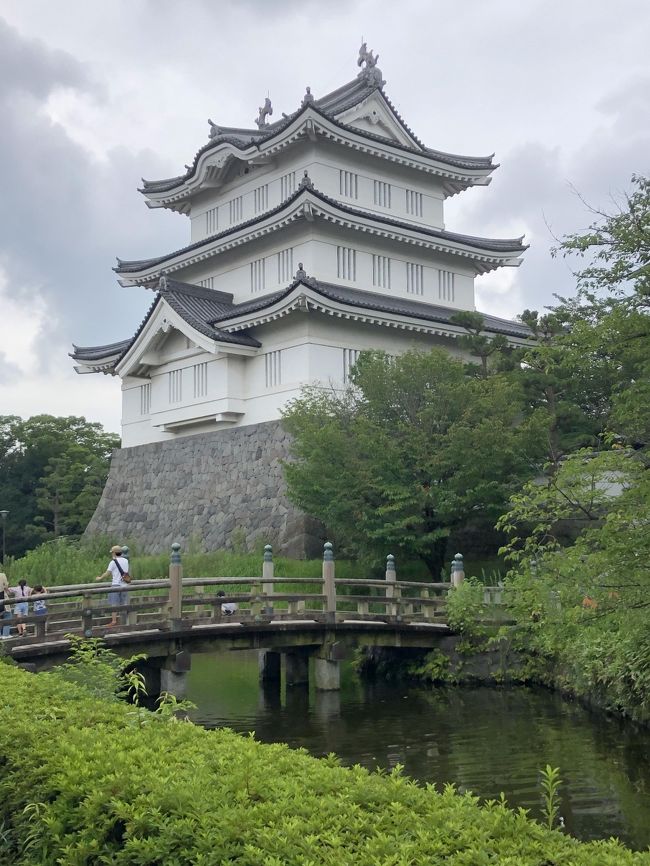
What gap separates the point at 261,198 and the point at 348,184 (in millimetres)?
3509

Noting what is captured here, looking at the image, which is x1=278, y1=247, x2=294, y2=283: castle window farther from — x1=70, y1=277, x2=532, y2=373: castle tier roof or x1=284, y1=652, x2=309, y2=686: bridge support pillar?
x1=284, y1=652, x2=309, y2=686: bridge support pillar

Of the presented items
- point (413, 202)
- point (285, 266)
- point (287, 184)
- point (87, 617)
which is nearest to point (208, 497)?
point (285, 266)

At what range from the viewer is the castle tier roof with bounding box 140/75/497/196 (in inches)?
1324

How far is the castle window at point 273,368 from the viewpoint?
100ft

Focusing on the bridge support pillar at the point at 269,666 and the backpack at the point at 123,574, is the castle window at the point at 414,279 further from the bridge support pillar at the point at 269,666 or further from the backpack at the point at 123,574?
the backpack at the point at 123,574

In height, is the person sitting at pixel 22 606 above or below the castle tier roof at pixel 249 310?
below

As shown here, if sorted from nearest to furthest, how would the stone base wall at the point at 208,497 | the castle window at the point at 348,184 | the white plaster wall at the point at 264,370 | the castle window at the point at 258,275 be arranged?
the stone base wall at the point at 208,497 < the white plaster wall at the point at 264,370 < the castle window at the point at 258,275 < the castle window at the point at 348,184

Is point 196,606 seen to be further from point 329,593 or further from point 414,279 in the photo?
point 414,279

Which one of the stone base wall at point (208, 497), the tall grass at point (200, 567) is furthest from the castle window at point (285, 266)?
the tall grass at point (200, 567)

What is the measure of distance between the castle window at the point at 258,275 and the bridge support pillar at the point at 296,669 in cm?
1628

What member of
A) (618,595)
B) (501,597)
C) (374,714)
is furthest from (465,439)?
(618,595)

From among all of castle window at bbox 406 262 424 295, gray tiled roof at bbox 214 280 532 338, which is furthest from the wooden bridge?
castle window at bbox 406 262 424 295

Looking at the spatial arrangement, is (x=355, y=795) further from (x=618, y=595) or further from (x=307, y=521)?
(x=307, y=521)

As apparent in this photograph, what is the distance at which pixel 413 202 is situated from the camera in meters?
36.5
